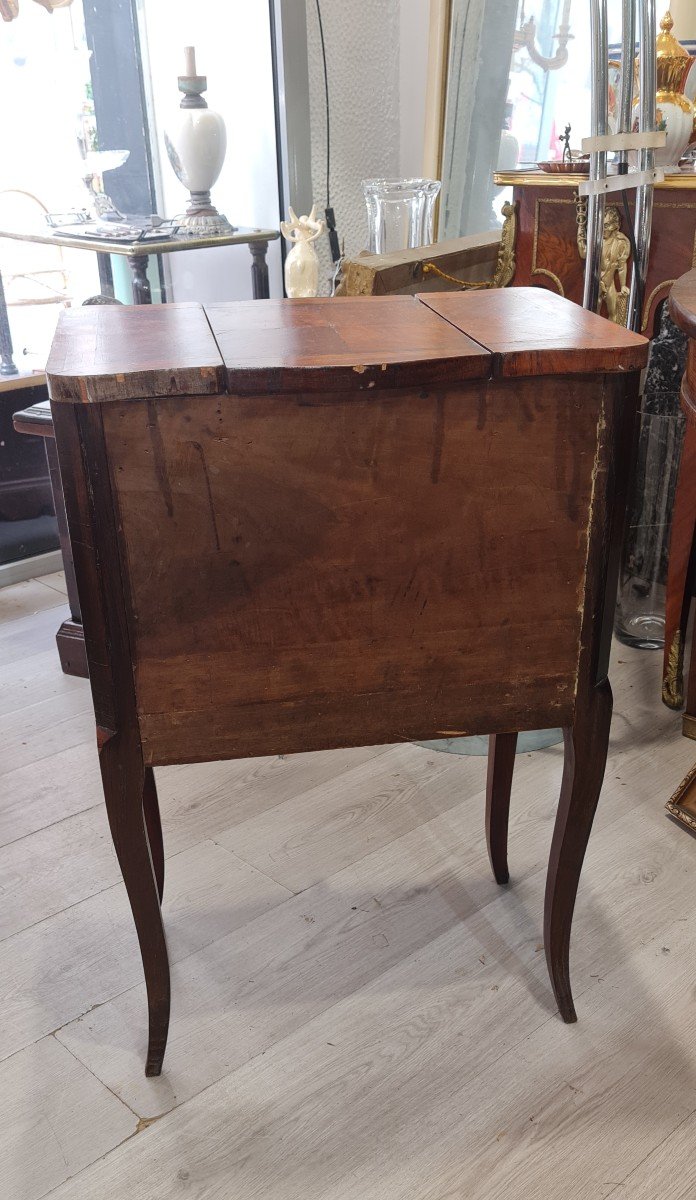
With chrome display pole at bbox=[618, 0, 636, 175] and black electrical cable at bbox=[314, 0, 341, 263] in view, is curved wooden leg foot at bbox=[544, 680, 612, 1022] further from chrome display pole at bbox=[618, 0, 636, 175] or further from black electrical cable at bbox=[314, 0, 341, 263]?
black electrical cable at bbox=[314, 0, 341, 263]

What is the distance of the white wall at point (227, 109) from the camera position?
2.80 m

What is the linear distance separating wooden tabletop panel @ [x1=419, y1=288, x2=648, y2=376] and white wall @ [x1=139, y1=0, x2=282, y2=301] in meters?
2.06

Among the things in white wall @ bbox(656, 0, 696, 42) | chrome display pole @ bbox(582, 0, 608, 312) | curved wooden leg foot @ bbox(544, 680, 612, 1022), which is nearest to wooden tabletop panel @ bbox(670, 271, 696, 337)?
chrome display pole @ bbox(582, 0, 608, 312)

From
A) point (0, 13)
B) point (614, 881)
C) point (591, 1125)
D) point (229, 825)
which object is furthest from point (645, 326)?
point (0, 13)

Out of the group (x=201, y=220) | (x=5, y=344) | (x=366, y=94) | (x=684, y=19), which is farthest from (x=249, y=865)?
(x=366, y=94)

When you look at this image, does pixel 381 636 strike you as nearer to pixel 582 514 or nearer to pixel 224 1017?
pixel 582 514

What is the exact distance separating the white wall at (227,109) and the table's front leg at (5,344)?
1.96 ft

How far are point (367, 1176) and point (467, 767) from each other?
2.65 feet

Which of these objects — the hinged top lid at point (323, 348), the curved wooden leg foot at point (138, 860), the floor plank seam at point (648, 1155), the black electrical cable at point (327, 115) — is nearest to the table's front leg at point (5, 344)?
the black electrical cable at point (327, 115)

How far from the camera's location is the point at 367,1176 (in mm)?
1065

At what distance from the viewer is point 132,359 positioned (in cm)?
88

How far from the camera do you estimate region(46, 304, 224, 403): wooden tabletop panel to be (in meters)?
0.84

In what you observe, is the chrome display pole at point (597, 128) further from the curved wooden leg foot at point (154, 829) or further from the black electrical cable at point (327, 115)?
the black electrical cable at point (327, 115)

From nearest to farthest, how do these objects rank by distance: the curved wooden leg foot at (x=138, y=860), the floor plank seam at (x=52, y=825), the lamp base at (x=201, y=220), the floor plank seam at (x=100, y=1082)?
1. the curved wooden leg foot at (x=138, y=860)
2. the floor plank seam at (x=100, y=1082)
3. the floor plank seam at (x=52, y=825)
4. the lamp base at (x=201, y=220)
